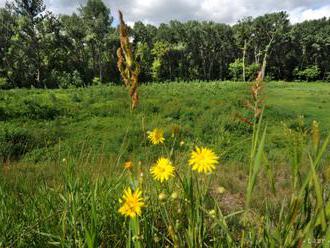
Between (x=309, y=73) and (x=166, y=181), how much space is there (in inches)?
1989

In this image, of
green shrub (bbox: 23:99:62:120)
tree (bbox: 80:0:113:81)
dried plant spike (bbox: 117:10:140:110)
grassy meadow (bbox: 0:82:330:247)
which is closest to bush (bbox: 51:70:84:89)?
tree (bbox: 80:0:113:81)

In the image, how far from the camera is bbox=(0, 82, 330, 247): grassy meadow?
1002 millimetres

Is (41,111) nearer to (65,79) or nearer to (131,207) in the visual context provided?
(131,207)

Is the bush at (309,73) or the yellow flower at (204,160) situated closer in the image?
the yellow flower at (204,160)

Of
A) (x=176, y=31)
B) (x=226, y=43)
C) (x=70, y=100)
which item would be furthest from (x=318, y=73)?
(x=70, y=100)

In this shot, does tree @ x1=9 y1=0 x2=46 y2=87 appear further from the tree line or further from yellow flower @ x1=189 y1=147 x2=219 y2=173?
yellow flower @ x1=189 y1=147 x2=219 y2=173

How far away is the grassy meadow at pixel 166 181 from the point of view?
100 cm

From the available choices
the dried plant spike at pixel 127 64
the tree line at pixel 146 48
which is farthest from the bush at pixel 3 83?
the dried plant spike at pixel 127 64

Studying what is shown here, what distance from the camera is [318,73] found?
47562mm

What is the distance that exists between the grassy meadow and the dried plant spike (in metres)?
0.29

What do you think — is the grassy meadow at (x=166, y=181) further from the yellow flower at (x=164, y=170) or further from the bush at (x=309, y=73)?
the bush at (x=309, y=73)

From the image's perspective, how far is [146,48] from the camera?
45562mm

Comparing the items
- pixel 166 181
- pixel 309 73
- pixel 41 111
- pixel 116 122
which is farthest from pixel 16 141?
pixel 309 73

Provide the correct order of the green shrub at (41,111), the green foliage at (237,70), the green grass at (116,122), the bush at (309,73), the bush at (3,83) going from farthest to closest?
1. the bush at (309,73)
2. the green foliage at (237,70)
3. the bush at (3,83)
4. the green shrub at (41,111)
5. the green grass at (116,122)
